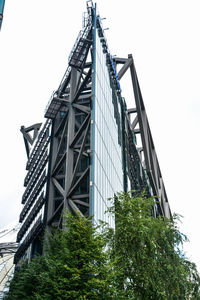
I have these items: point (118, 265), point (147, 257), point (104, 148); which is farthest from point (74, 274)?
point (104, 148)

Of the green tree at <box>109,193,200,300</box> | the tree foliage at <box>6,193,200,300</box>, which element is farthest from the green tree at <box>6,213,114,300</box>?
the green tree at <box>109,193,200,300</box>

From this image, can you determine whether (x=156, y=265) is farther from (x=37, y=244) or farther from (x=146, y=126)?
(x=146, y=126)

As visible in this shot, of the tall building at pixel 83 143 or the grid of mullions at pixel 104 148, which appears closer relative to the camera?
the grid of mullions at pixel 104 148

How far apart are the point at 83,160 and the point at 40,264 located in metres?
25.1

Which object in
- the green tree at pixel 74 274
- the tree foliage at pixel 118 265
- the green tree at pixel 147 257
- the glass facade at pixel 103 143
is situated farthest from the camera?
the glass facade at pixel 103 143

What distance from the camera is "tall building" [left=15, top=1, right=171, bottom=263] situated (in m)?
42.0

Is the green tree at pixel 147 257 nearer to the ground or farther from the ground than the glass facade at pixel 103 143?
nearer to the ground

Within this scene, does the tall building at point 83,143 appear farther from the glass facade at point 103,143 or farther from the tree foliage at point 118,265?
the tree foliage at point 118,265

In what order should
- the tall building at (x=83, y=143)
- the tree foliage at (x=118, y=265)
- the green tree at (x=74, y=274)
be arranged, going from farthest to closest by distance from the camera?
the tall building at (x=83, y=143) → the tree foliage at (x=118, y=265) → the green tree at (x=74, y=274)

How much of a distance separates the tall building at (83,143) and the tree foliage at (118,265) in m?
10.1

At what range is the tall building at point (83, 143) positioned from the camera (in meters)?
42.0

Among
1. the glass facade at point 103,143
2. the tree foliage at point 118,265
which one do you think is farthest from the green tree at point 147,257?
the glass facade at point 103,143

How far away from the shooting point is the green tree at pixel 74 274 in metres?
19.3

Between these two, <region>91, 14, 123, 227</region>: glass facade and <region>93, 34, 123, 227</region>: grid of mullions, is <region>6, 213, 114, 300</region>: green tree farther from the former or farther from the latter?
<region>93, 34, 123, 227</region>: grid of mullions
